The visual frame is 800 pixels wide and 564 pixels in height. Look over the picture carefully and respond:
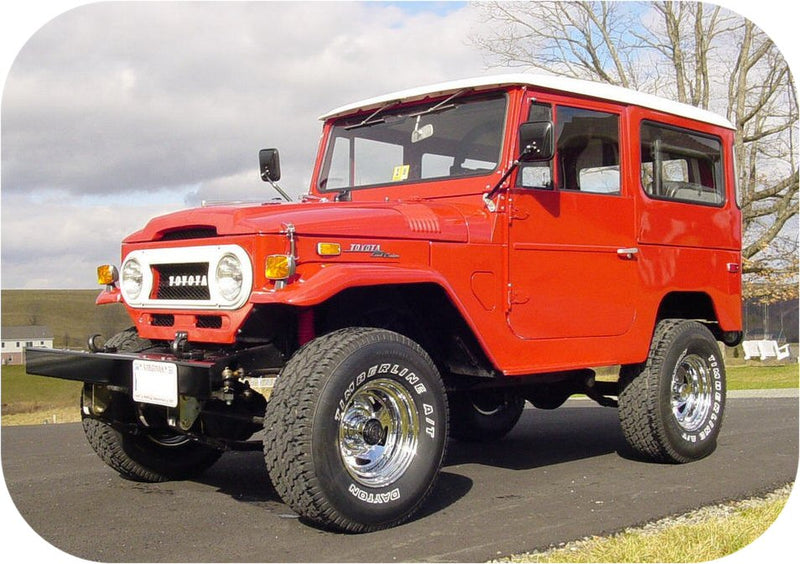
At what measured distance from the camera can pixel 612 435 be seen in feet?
27.2

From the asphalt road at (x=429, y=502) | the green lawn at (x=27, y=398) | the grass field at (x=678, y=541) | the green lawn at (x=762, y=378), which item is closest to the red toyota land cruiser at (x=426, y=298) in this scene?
the asphalt road at (x=429, y=502)

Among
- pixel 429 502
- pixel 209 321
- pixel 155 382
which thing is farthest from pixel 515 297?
pixel 155 382

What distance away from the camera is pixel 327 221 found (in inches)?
187

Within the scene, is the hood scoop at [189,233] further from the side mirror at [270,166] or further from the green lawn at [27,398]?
the green lawn at [27,398]

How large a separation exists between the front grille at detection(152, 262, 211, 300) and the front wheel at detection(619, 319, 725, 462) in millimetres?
3456

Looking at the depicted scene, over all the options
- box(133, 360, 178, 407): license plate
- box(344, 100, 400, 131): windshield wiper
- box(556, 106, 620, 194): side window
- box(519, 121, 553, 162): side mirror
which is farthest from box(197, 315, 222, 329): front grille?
box(556, 106, 620, 194): side window

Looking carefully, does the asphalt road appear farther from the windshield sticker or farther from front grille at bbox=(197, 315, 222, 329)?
the windshield sticker

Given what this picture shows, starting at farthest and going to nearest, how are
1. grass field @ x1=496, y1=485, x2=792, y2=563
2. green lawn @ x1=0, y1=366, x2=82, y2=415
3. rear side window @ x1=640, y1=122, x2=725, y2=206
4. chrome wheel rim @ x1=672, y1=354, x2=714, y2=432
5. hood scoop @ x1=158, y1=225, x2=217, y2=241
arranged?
1. green lawn @ x1=0, y1=366, x2=82, y2=415
2. chrome wheel rim @ x1=672, y1=354, x2=714, y2=432
3. rear side window @ x1=640, y1=122, x2=725, y2=206
4. hood scoop @ x1=158, y1=225, x2=217, y2=241
5. grass field @ x1=496, y1=485, x2=792, y2=563

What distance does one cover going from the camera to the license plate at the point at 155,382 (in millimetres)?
4441

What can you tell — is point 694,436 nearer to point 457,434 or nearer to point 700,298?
point 700,298

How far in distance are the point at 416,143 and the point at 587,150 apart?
1.27 meters

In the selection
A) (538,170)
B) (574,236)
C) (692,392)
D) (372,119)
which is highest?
(372,119)

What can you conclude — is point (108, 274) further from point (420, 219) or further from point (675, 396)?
point (675, 396)

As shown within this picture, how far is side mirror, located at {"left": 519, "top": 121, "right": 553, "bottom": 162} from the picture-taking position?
5340 millimetres
